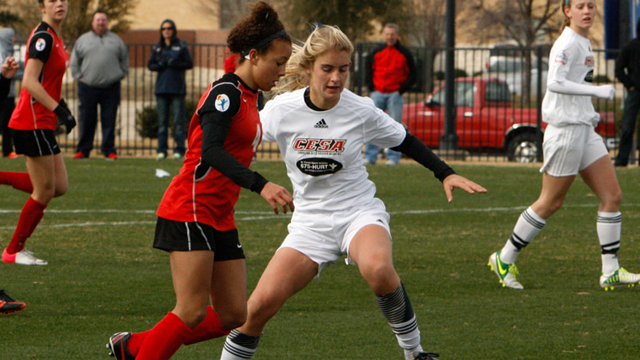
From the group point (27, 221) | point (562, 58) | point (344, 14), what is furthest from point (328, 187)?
point (344, 14)

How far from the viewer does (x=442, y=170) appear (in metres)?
5.37

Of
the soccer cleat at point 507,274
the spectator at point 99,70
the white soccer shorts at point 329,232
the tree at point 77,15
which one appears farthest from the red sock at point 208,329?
the tree at point 77,15

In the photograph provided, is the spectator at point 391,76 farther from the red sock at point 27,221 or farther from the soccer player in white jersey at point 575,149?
the red sock at point 27,221

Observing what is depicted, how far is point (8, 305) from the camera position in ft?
21.5

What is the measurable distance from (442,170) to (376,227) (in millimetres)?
471

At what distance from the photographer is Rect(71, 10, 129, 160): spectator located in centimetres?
1627

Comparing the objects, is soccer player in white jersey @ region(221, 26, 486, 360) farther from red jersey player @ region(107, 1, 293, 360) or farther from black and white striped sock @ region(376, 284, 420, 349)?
red jersey player @ region(107, 1, 293, 360)

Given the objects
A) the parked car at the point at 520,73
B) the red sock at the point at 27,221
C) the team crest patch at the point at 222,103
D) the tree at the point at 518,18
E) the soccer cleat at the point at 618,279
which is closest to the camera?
the team crest patch at the point at 222,103

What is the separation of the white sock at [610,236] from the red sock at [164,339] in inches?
151

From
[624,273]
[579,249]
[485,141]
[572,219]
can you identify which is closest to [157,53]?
[485,141]

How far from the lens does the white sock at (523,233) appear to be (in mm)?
7527

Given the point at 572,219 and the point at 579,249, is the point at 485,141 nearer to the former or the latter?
the point at 572,219

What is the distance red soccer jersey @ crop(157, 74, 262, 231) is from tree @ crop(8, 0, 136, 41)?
33619mm

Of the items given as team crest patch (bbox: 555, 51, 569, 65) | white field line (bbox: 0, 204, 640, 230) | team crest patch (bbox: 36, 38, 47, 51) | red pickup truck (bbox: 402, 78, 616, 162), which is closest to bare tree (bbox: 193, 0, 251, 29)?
red pickup truck (bbox: 402, 78, 616, 162)
